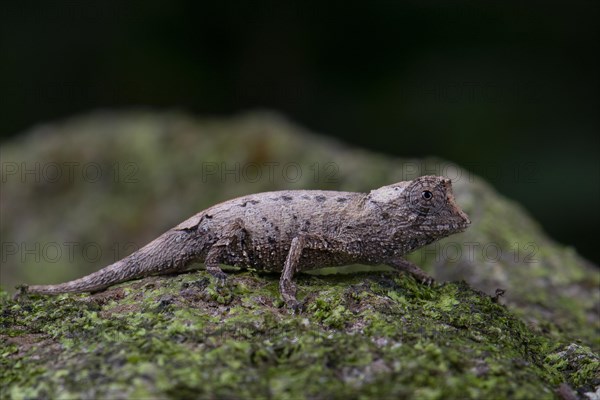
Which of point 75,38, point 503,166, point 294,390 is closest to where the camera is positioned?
point 294,390

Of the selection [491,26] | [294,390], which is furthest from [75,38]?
[294,390]

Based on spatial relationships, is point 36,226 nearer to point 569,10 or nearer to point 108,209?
point 108,209

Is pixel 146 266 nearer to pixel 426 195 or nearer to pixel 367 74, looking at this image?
pixel 426 195

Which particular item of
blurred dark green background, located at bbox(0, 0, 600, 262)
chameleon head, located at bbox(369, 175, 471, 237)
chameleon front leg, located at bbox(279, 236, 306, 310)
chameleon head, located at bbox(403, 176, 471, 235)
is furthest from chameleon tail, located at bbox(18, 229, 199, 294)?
blurred dark green background, located at bbox(0, 0, 600, 262)

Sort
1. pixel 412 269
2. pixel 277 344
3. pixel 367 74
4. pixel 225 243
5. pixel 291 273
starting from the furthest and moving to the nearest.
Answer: pixel 367 74, pixel 412 269, pixel 225 243, pixel 291 273, pixel 277 344

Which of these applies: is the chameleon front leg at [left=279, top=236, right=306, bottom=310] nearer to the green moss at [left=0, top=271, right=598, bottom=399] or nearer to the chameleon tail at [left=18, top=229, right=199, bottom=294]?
the green moss at [left=0, top=271, right=598, bottom=399]

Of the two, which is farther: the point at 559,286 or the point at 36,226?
the point at 36,226

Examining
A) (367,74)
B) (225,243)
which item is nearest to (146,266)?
(225,243)
